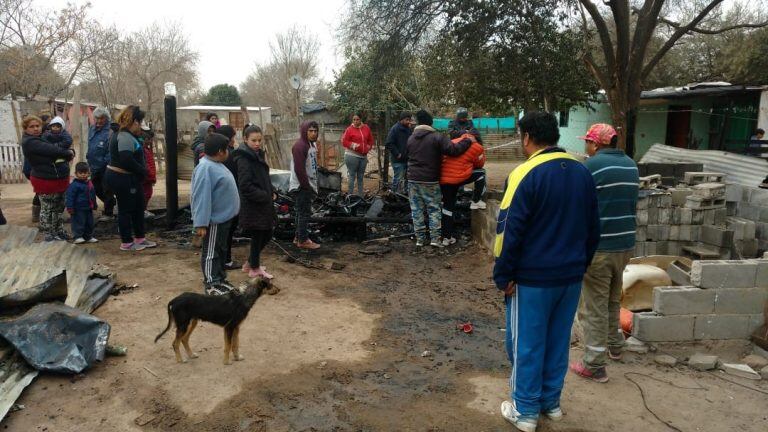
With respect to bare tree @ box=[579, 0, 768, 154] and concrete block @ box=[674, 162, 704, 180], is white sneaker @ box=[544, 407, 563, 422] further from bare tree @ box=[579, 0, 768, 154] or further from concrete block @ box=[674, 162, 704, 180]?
bare tree @ box=[579, 0, 768, 154]

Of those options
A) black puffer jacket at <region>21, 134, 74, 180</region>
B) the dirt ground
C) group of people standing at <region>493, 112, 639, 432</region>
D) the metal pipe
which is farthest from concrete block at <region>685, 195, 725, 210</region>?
black puffer jacket at <region>21, 134, 74, 180</region>

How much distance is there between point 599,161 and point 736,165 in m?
7.82

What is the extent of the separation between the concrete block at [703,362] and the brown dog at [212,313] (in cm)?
357

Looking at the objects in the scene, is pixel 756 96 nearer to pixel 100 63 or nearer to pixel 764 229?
pixel 764 229

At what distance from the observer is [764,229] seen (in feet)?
23.9

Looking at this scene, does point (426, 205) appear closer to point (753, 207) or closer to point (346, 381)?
point (346, 381)

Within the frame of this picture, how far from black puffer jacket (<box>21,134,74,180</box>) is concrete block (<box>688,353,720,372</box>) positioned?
7.89 metres

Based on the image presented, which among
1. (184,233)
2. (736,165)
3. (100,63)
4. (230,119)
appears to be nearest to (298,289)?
(184,233)

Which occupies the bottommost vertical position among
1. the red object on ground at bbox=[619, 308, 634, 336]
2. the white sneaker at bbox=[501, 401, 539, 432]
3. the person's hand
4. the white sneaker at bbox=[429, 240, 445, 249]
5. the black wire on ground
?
the black wire on ground

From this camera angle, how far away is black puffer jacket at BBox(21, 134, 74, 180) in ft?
24.0

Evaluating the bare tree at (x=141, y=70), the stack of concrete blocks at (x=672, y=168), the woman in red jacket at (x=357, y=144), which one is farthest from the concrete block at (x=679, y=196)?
the bare tree at (x=141, y=70)

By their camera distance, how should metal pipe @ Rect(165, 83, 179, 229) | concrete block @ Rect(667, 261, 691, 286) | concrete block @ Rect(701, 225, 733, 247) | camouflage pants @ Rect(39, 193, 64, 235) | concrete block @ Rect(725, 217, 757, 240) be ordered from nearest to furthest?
concrete block @ Rect(667, 261, 691, 286), concrete block @ Rect(701, 225, 733, 247), concrete block @ Rect(725, 217, 757, 240), camouflage pants @ Rect(39, 193, 64, 235), metal pipe @ Rect(165, 83, 179, 229)

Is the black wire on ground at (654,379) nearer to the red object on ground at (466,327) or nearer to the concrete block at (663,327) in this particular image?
the concrete block at (663,327)

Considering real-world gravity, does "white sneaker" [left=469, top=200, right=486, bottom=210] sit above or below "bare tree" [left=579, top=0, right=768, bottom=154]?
below
